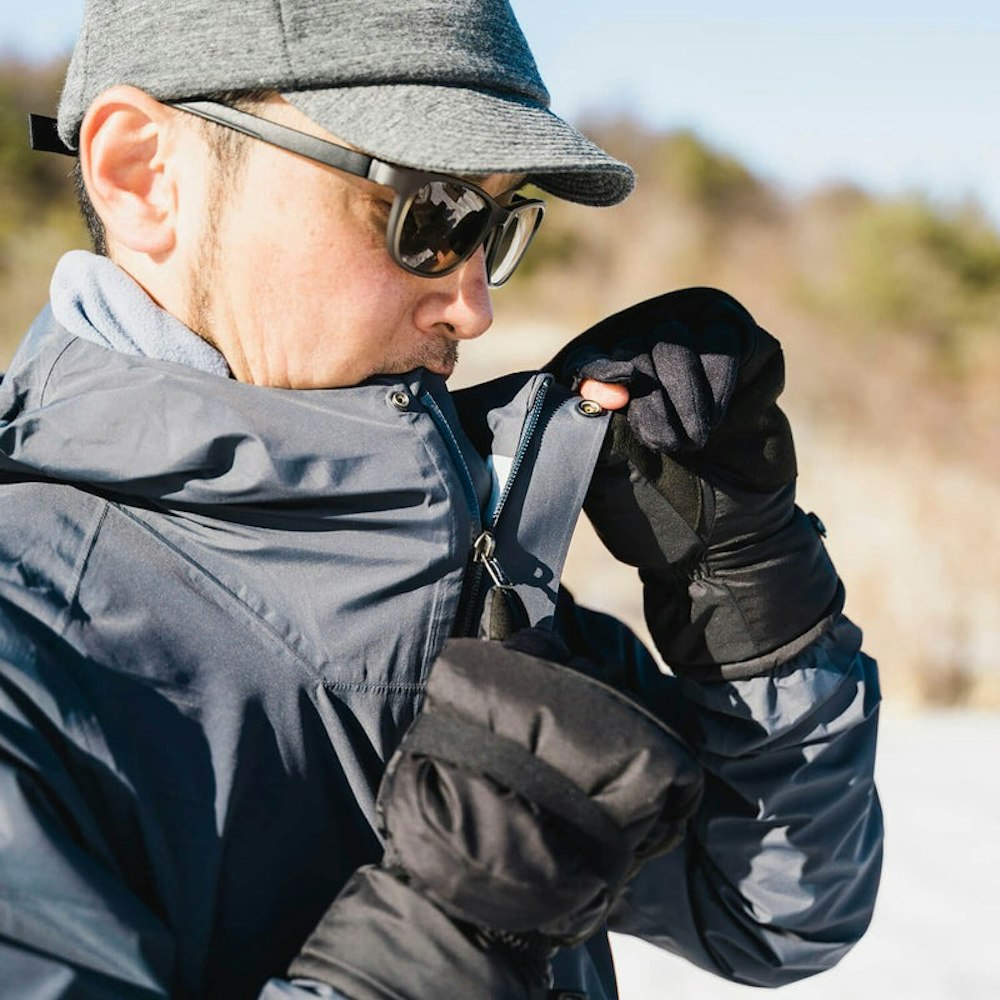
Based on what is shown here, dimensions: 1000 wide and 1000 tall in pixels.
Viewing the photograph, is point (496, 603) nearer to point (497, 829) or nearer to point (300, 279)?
point (497, 829)

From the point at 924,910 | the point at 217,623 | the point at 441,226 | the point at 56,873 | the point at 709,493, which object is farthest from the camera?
the point at 924,910

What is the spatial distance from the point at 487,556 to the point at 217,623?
30 cm

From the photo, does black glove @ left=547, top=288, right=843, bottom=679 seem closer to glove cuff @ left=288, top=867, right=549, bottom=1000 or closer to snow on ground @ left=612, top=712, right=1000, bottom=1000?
glove cuff @ left=288, top=867, right=549, bottom=1000

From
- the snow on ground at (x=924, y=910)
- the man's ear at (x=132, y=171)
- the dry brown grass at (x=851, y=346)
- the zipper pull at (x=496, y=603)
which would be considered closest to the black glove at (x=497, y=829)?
the zipper pull at (x=496, y=603)

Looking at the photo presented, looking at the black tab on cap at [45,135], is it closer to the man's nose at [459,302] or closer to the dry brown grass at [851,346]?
the man's nose at [459,302]

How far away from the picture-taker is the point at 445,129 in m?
1.22

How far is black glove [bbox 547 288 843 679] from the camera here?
1.39m

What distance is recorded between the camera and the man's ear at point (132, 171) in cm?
128

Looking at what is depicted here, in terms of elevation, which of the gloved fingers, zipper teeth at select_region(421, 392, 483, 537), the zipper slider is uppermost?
the gloved fingers

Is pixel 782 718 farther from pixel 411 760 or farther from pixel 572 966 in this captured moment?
pixel 411 760

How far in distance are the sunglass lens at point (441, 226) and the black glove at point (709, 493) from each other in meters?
0.22

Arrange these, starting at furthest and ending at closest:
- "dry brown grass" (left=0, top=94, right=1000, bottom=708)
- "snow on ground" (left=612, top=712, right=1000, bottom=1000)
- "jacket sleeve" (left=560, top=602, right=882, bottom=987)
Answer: "dry brown grass" (left=0, top=94, right=1000, bottom=708) < "snow on ground" (left=612, top=712, right=1000, bottom=1000) < "jacket sleeve" (left=560, top=602, right=882, bottom=987)

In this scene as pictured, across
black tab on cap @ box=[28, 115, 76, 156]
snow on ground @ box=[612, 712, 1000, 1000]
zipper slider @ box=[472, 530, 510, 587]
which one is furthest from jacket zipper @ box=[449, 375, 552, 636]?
snow on ground @ box=[612, 712, 1000, 1000]

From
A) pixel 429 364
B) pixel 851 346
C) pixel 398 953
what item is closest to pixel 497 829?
pixel 398 953
